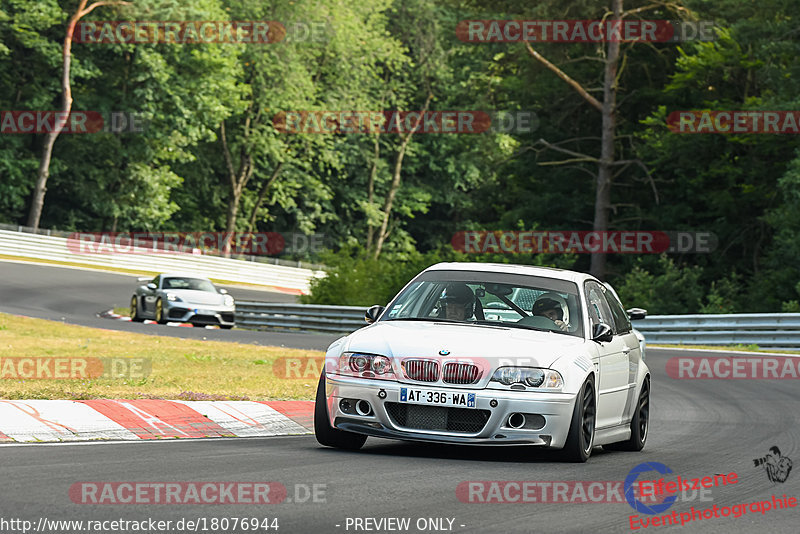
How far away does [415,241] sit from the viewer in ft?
273

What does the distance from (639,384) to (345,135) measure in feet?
220

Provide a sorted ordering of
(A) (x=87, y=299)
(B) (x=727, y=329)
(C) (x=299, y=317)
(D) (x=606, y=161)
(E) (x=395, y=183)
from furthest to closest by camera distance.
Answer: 1. (E) (x=395, y=183)
2. (D) (x=606, y=161)
3. (A) (x=87, y=299)
4. (C) (x=299, y=317)
5. (B) (x=727, y=329)

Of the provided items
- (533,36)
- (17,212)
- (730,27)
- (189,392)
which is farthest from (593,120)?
(189,392)

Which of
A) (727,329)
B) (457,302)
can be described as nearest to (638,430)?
(457,302)

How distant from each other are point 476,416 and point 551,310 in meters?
1.62

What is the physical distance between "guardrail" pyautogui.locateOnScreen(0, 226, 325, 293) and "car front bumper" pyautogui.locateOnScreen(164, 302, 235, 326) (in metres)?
17.2

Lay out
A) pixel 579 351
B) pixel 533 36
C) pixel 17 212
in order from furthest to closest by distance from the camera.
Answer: pixel 17 212
pixel 533 36
pixel 579 351

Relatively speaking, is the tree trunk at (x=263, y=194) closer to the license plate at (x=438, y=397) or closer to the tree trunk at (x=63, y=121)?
the tree trunk at (x=63, y=121)

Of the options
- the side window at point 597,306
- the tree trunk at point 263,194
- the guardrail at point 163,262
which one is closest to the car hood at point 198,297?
the guardrail at point 163,262

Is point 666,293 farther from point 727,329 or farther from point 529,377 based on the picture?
point 529,377

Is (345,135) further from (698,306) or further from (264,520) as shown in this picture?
(264,520)

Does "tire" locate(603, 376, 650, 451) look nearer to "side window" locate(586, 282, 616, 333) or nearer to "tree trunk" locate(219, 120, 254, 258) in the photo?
"side window" locate(586, 282, 616, 333)

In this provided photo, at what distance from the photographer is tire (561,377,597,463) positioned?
9.01m

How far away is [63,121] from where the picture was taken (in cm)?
5744
